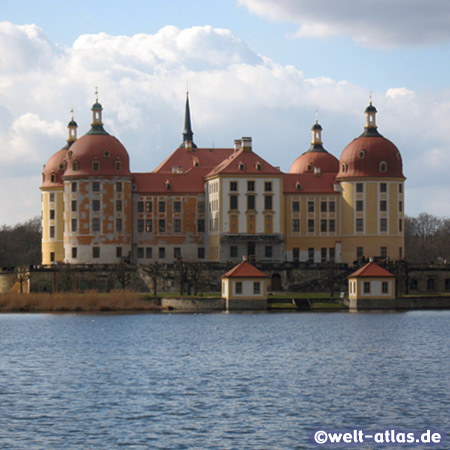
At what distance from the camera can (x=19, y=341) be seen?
67812 mm

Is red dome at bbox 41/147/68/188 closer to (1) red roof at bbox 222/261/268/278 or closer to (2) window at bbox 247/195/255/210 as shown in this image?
(2) window at bbox 247/195/255/210

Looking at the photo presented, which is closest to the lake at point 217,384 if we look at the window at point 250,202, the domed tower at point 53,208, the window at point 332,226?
the window at point 250,202

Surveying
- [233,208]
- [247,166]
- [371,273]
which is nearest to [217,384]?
[371,273]

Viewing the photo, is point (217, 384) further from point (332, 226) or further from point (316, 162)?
point (316, 162)

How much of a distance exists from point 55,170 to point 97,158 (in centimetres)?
1020

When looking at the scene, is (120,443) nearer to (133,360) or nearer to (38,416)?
(38,416)

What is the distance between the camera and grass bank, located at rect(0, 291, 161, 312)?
92.5 m

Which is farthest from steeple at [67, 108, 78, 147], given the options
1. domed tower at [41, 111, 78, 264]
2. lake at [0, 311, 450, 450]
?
lake at [0, 311, 450, 450]

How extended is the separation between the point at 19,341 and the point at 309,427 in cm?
3484

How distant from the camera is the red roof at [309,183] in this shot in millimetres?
112812

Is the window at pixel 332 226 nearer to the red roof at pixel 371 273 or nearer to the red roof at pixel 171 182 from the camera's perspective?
the red roof at pixel 171 182

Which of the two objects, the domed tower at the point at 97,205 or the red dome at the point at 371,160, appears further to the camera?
the red dome at the point at 371,160

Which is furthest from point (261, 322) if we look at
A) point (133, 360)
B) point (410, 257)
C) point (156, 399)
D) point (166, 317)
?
point (410, 257)

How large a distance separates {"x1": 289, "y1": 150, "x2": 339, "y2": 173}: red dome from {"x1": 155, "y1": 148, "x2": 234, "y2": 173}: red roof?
7757mm
